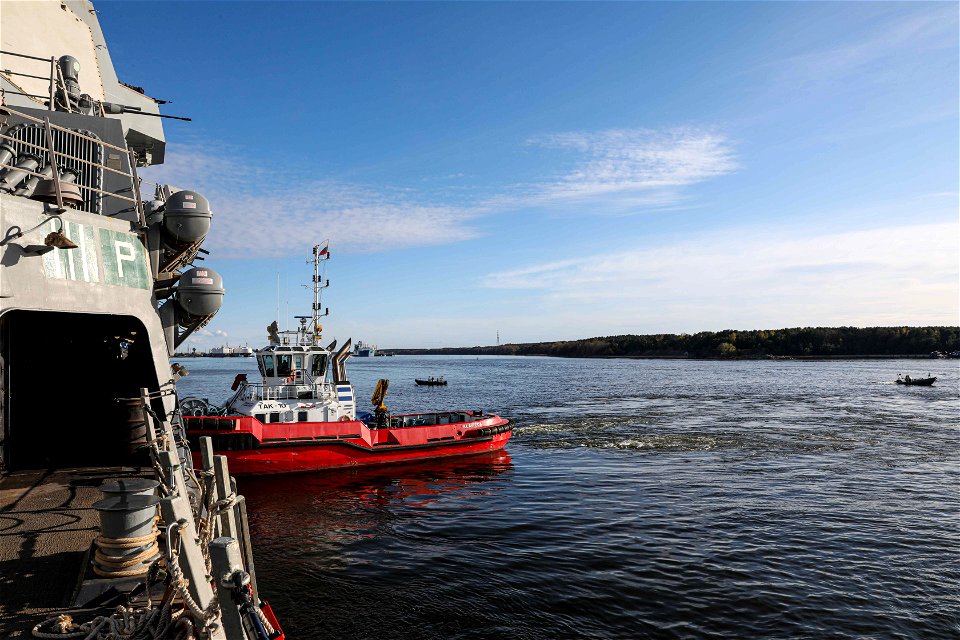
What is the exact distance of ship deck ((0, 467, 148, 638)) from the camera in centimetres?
461

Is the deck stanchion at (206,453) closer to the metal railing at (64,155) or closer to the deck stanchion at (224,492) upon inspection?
the deck stanchion at (224,492)

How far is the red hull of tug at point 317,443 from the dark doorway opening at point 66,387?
6.14 meters

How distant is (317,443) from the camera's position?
1873 cm

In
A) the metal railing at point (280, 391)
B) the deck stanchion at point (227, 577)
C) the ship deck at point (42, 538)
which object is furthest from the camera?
the metal railing at point (280, 391)

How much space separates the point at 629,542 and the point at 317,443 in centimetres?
1115

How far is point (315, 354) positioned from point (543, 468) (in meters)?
9.64

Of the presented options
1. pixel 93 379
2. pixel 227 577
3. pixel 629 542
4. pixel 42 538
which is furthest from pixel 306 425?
pixel 227 577

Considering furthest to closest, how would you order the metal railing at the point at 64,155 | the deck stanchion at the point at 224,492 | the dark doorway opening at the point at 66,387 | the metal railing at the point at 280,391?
the metal railing at the point at 280,391 < the dark doorway opening at the point at 66,387 < the metal railing at the point at 64,155 < the deck stanchion at the point at 224,492

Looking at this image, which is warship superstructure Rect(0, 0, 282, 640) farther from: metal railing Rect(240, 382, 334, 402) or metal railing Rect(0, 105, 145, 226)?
metal railing Rect(240, 382, 334, 402)

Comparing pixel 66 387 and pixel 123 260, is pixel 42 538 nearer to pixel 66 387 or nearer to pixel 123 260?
pixel 123 260

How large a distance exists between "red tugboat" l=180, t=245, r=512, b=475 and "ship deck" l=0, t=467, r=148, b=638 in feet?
31.7

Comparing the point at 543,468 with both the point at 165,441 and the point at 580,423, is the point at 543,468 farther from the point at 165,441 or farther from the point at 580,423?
the point at 165,441

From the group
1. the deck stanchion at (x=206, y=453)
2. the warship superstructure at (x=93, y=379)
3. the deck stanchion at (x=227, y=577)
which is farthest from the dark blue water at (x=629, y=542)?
the deck stanchion at (x=227, y=577)

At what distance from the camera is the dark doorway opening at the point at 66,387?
9258 millimetres
